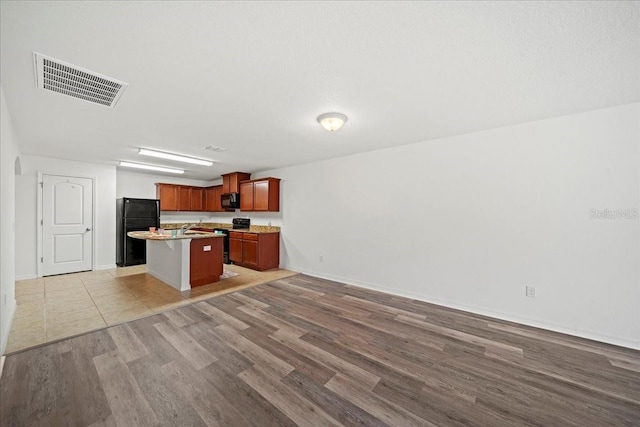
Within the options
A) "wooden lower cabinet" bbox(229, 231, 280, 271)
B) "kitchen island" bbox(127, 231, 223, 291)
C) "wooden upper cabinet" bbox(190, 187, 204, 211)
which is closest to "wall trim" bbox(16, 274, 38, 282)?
"kitchen island" bbox(127, 231, 223, 291)

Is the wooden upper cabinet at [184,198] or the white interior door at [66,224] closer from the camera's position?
the white interior door at [66,224]

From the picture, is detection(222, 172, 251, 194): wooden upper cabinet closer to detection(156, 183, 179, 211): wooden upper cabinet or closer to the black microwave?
the black microwave

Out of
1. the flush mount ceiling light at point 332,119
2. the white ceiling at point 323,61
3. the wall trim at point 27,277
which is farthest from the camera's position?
the wall trim at point 27,277

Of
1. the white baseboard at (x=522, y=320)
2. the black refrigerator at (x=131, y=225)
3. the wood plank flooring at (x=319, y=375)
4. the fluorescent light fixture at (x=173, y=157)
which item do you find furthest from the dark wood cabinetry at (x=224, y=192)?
the wood plank flooring at (x=319, y=375)

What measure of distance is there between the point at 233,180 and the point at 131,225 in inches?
103

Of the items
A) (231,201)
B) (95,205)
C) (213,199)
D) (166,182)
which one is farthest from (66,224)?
(231,201)

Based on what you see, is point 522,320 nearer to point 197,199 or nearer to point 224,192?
point 224,192

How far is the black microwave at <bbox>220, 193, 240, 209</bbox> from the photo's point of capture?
659 centimetres

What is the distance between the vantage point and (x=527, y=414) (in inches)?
65.4

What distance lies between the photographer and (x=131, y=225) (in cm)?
584

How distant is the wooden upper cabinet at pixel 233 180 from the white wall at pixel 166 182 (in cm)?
27

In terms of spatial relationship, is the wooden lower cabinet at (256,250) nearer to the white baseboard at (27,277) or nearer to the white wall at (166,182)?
the white wall at (166,182)

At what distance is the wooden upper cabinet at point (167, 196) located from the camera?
6849 millimetres

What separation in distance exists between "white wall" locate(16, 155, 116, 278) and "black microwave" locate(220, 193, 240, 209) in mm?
2487
